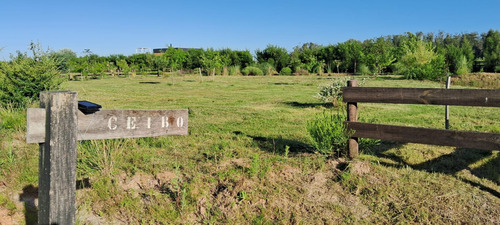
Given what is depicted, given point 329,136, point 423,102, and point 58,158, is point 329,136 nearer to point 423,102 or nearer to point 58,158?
point 423,102

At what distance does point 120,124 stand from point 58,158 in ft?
2.04

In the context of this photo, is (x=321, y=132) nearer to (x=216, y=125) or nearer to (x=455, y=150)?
(x=455, y=150)

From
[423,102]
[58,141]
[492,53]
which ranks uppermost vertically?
[492,53]

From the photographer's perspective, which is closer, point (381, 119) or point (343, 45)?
point (381, 119)

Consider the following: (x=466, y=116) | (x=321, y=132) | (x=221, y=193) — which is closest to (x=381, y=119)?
(x=466, y=116)

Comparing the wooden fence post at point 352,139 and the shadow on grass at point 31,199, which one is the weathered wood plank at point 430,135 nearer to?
the wooden fence post at point 352,139

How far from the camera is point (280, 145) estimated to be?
664 cm

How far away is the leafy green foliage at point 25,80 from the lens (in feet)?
30.8

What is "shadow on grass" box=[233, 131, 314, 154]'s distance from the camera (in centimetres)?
621

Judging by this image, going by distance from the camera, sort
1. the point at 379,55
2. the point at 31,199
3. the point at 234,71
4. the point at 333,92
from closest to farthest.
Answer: the point at 31,199 → the point at 333,92 → the point at 379,55 → the point at 234,71

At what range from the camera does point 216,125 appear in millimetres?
9016

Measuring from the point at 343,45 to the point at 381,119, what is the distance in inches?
1269

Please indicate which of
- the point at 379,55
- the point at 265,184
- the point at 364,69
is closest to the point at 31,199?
the point at 265,184

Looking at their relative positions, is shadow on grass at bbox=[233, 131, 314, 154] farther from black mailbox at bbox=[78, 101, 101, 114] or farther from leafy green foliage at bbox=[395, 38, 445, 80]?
leafy green foliage at bbox=[395, 38, 445, 80]
